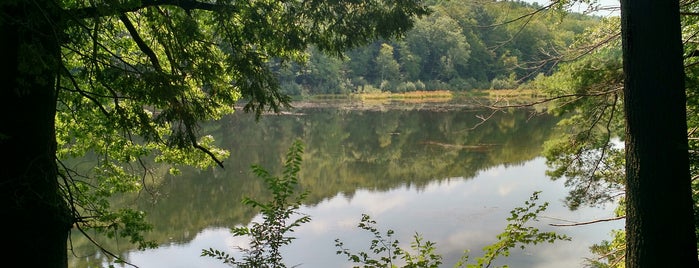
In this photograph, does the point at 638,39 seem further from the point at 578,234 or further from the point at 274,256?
the point at 578,234

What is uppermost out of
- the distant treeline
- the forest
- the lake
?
the distant treeline

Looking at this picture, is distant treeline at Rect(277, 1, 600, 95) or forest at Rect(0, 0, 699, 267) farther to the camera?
distant treeline at Rect(277, 1, 600, 95)

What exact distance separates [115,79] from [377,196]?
10.0 metres

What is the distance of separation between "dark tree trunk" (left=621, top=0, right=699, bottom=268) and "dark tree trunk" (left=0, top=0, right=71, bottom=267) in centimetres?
321

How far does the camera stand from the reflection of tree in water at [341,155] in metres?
12.0

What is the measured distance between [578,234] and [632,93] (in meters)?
7.62

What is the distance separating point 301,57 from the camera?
6.51 meters

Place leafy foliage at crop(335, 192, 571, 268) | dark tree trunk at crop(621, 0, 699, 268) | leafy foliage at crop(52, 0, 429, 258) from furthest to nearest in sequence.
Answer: leafy foliage at crop(52, 0, 429, 258) → leafy foliage at crop(335, 192, 571, 268) → dark tree trunk at crop(621, 0, 699, 268)

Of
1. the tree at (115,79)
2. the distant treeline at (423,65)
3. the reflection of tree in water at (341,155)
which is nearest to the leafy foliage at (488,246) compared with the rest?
the tree at (115,79)

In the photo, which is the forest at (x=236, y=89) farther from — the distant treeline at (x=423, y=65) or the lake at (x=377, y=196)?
the distant treeline at (x=423, y=65)

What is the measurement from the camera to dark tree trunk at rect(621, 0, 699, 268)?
283cm

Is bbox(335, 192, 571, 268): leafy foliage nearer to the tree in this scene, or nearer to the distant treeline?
the tree

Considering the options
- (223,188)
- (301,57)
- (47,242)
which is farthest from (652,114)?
(223,188)

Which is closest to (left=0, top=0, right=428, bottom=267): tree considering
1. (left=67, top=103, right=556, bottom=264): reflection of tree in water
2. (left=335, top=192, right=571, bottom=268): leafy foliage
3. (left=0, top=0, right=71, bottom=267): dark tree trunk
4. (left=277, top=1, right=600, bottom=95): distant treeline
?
(left=0, top=0, right=71, bottom=267): dark tree trunk
